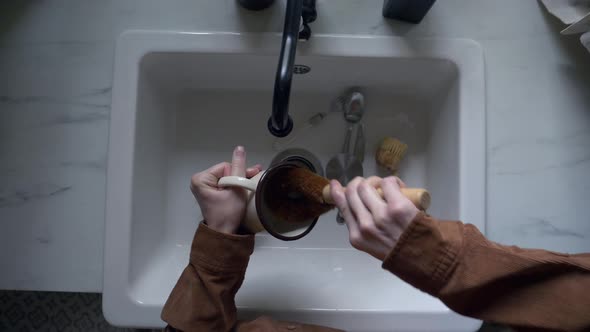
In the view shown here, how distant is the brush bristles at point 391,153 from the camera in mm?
649

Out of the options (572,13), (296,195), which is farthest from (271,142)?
(572,13)

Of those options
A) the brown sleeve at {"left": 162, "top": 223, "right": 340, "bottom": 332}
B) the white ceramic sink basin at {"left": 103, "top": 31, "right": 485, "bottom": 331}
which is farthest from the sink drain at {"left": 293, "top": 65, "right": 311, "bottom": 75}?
the brown sleeve at {"left": 162, "top": 223, "right": 340, "bottom": 332}

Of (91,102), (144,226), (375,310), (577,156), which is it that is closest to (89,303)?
(144,226)

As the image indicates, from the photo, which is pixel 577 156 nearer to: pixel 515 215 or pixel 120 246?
pixel 515 215

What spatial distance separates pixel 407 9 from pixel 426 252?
1.21ft

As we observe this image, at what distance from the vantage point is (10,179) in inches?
22.2

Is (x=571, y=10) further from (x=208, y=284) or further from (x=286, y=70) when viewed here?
(x=208, y=284)

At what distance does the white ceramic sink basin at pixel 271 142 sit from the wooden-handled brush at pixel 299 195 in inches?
6.8

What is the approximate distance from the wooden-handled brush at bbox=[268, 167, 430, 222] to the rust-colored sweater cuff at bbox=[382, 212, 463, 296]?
0.10 m

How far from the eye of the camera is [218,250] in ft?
1.60

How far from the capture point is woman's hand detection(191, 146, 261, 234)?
490 millimetres

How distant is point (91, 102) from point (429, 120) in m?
0.57

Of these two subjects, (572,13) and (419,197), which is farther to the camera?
(572,13)

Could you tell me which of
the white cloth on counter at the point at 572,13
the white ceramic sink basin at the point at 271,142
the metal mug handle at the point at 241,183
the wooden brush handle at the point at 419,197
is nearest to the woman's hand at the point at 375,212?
the wooden brush handle at the point at 419,197
